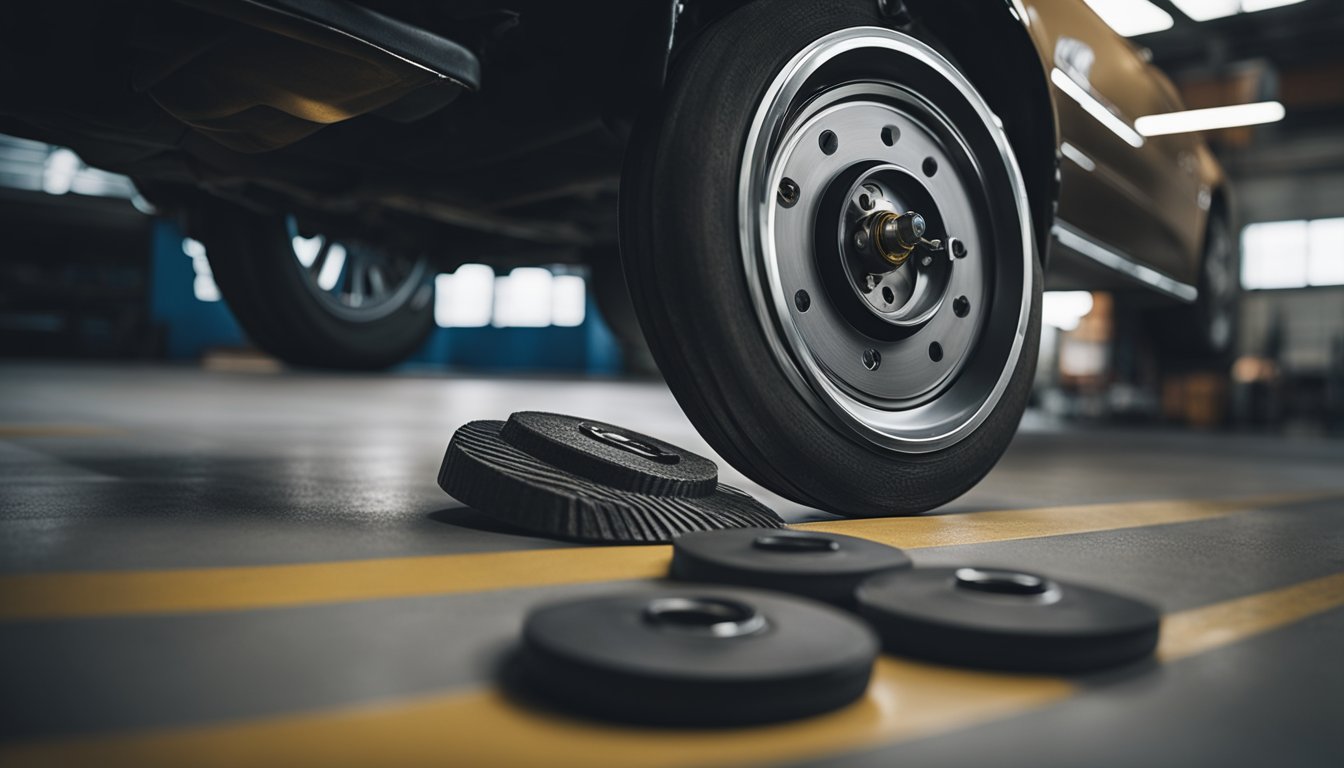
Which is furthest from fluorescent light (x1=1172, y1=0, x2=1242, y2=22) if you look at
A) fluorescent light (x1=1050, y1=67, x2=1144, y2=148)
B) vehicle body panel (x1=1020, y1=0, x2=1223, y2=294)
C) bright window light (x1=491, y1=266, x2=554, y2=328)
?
bright window light (x1=491, y1=266, x2=554, y2=328)

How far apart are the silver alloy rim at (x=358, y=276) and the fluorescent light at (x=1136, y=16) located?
8324 millimetres

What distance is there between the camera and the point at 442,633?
0.96m

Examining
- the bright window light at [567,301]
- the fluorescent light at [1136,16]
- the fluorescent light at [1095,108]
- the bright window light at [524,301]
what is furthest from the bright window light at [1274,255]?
the fluorescent light at [1095,108]

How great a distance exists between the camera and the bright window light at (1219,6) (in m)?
10.7

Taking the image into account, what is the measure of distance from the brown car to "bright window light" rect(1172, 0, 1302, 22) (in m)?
10.1

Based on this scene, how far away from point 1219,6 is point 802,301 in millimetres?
11944

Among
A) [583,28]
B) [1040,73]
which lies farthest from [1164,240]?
[583,28]

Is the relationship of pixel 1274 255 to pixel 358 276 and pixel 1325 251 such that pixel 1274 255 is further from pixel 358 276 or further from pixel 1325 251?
pixel 358 276

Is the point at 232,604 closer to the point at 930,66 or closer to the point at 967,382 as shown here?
the point at 967,382

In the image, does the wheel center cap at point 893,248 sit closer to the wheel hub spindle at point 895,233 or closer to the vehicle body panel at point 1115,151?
the wheel hub spindle at point 895,233

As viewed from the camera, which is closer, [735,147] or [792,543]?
[792,543]

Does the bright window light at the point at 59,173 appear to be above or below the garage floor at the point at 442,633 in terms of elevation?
above

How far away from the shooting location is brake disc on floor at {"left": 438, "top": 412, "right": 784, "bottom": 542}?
148cm

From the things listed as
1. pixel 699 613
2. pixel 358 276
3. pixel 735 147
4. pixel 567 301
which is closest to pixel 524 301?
pixel 567 301
